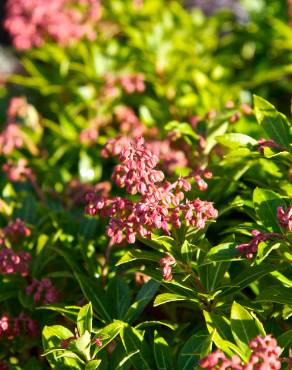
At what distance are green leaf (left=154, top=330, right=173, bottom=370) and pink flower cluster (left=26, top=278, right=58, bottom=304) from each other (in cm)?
48

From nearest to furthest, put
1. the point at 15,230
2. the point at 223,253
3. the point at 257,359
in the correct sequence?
the point at 257,359 → the point at 223,253 → the point at 15,230

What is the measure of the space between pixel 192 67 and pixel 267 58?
529mm

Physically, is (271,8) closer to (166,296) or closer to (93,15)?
(93,15)

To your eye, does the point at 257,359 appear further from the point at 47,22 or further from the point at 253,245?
the point at 47,22

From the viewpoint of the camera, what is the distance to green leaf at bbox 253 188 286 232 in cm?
193

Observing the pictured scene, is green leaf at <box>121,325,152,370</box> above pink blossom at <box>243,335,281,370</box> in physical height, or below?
below

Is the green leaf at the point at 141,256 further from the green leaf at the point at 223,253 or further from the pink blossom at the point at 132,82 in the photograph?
the pink blossom at the point at 132,82

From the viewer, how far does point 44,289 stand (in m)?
2.21

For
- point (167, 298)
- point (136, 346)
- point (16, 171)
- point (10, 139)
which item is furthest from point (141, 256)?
point (10, 139)

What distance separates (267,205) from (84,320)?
0.67 metres

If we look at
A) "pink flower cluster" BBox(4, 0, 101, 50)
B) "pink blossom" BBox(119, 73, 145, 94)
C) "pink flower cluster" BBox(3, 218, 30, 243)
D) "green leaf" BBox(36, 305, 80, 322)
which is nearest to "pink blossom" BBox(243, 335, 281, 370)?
"green leaf" BBox(36, 305, 80, 322)

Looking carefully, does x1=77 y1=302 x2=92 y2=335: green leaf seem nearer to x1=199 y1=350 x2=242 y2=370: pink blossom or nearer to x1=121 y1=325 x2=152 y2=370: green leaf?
x1=121 y1=325 x2=152 y2=370: green leaf

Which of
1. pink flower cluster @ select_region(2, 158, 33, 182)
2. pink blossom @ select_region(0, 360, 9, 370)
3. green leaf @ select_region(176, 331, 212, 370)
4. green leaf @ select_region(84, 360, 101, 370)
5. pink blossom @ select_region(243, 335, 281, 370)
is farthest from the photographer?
pink flower cluster @ select_region(2, 158, 33, 182)

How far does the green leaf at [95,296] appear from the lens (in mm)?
2062
